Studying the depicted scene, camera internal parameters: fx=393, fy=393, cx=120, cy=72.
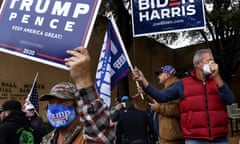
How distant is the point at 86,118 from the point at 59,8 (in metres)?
1.02

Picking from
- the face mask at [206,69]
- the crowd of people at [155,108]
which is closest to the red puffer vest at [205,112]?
the crowd of people at [155,108]

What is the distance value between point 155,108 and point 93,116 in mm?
3218

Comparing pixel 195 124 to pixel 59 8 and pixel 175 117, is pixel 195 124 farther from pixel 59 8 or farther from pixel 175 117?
pixel 59 8

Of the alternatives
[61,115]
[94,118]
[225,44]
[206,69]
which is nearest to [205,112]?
[206,69]

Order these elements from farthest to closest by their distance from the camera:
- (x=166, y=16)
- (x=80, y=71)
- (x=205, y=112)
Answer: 1. (x=166, y=16)
2. (x=205, y=112)
3. (x=80, y=71)

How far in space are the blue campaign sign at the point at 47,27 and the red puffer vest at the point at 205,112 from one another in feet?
7.20

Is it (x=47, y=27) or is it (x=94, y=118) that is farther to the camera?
(x=47, y=27)

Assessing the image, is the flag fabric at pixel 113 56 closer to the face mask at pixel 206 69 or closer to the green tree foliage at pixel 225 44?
the face mask at pixel 206 69

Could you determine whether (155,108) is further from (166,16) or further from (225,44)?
(225,44)

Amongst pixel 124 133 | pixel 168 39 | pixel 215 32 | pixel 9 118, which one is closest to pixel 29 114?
pixel 124 133

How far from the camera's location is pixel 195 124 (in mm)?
4422

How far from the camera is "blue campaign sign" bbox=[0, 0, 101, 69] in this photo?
103 inches

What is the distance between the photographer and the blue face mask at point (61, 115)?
115 inches

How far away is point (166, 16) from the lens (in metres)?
5.91
